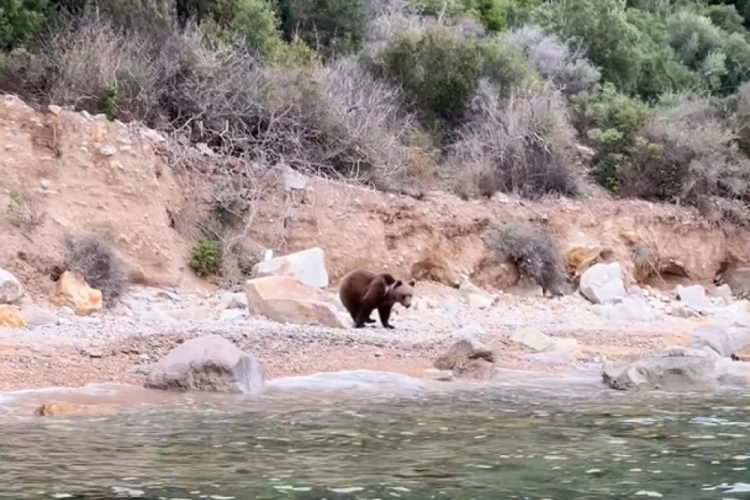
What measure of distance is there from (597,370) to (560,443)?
15.7 feet

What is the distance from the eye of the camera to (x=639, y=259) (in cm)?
2267

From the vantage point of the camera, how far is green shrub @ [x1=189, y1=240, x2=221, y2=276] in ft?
57.1

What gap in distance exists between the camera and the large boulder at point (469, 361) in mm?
12414

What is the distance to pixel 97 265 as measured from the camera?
606 inches

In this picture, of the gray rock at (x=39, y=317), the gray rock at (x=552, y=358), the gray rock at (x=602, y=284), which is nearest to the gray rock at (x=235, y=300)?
the gray rock at (x=39, y=317)

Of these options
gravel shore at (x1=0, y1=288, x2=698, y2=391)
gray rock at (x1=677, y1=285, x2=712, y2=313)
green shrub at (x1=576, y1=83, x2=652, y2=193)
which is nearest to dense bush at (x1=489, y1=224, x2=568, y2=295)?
gravel shore at (x1=0, y1=288, x2=698, y2=391)

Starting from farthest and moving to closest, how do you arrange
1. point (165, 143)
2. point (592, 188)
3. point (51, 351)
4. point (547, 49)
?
point (547, 49)
point (592, 188)
point (165, 143)
point (51, 351)

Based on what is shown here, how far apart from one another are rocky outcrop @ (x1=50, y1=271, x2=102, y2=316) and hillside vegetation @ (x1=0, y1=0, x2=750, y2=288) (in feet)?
10.2

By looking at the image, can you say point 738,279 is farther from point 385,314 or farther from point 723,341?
point 385,314

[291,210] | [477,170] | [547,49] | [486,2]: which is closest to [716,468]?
[291,210]

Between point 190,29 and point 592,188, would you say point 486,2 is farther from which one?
point 190,29

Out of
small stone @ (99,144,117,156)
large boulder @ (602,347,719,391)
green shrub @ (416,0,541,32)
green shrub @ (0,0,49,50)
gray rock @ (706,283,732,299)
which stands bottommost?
large boulder @ (602,347,719,391)

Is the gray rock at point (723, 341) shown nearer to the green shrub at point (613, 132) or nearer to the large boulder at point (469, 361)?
the large boulder at point (469, 361)

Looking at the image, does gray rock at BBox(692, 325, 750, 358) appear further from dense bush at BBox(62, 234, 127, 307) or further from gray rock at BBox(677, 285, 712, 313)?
dense bush at BBox(62, 234, 127, 307)
